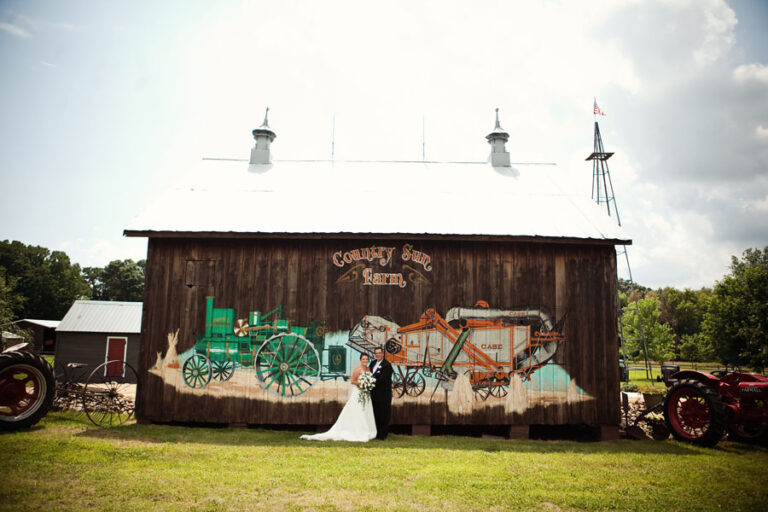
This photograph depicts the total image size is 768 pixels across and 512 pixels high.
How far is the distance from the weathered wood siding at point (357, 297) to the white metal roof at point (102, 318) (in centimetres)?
1409

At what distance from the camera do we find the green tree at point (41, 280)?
192 feet

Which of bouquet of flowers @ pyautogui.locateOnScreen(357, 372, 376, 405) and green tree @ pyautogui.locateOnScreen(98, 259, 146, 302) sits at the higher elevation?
green tree @ pyautogui.locateOnScreen(98, 259, 146, 302)

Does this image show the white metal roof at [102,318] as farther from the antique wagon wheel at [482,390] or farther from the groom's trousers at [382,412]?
the antique wagon wheel at [482,390]

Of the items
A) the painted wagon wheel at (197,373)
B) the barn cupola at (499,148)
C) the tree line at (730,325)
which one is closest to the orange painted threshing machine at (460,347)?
the painted wagon wheel at (197,373)

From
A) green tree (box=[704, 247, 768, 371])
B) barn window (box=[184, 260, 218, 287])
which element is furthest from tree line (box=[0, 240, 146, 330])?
green tree (box=[704, 247, 768, 371])

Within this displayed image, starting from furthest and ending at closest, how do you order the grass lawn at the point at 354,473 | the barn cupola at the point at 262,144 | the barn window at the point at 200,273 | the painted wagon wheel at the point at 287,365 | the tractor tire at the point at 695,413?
the barn cupola at the point at 262,144, the barn window at the point at 200,273, the painted wagon wheel at the point at 287,365, the tractor tire at the point at 695,413, the grass lawn at the point at 354,473

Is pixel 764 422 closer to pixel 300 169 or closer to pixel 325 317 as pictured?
pixel 325 317

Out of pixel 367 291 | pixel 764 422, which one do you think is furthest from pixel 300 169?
pixel 764 422

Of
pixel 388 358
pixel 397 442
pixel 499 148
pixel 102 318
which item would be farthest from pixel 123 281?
pixel 397 442

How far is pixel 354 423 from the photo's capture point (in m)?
9.11

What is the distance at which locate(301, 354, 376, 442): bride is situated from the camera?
29.3 ft

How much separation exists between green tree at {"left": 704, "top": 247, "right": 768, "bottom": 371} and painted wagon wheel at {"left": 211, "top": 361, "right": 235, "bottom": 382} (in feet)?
102

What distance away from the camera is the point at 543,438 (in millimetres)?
10141

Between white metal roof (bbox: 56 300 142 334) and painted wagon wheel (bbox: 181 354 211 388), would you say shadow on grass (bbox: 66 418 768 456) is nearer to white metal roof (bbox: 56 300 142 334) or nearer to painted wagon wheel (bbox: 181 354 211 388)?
painted wagon wheel (bbox: 181 354 211 388)
